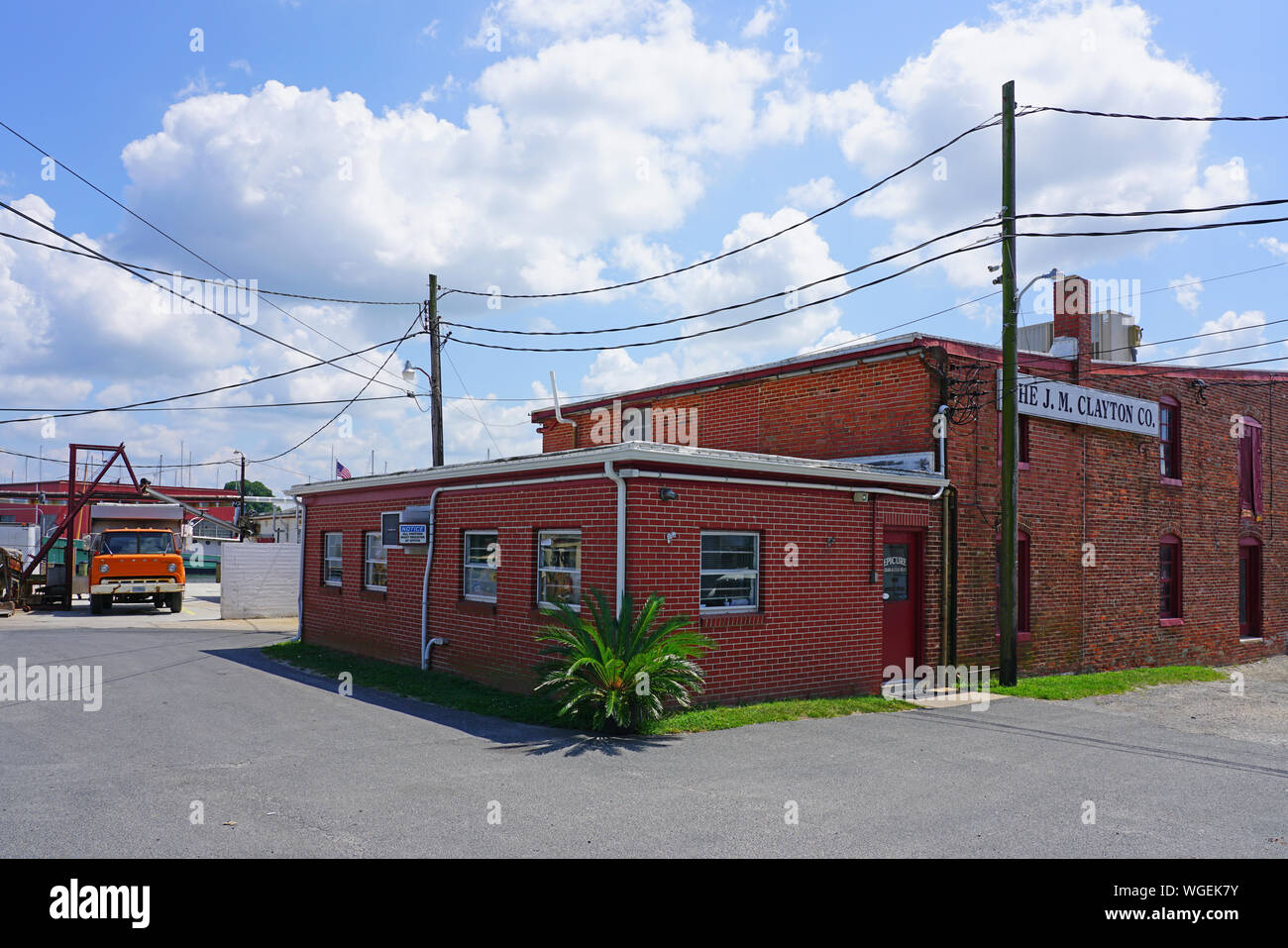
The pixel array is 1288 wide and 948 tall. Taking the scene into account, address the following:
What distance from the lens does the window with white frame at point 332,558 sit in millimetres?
18641

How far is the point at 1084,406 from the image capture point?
689 inches

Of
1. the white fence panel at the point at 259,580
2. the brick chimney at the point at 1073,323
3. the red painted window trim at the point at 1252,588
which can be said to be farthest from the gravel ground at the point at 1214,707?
the white fence panel at the point at 259,580

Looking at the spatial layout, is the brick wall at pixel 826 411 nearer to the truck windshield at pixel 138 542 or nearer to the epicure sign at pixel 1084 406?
the epicure sign at pixel 1084 406

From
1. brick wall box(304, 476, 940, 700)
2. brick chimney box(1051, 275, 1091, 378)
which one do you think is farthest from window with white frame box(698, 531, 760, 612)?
brick chimney box(1051, 275, 1091, 378)

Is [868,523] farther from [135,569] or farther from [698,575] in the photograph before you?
[135,569]

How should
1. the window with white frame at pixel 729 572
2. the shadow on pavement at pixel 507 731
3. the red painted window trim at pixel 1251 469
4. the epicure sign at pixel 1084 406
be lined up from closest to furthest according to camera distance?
the shadow on pavement at pixel 507 731 < the window with white frame at pixel 729 572 < the epicure sign at pixel 1084 406 < the red painted window trim at pixel 1251 469

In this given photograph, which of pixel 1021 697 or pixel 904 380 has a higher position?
pixel 904 380

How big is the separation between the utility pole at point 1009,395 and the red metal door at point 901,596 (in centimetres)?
133

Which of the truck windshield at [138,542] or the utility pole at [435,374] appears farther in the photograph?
the truck windshield at [138,542]

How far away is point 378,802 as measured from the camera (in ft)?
22.8
